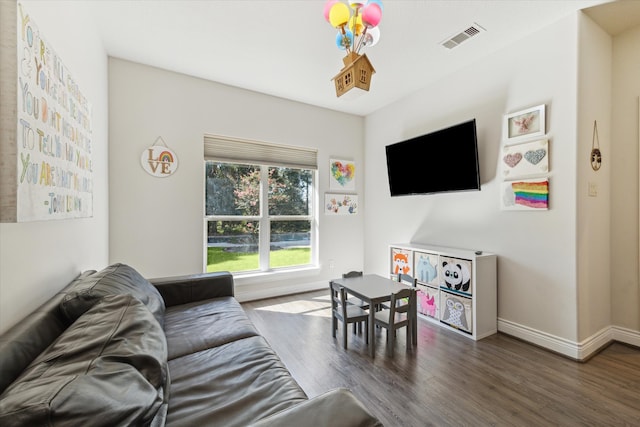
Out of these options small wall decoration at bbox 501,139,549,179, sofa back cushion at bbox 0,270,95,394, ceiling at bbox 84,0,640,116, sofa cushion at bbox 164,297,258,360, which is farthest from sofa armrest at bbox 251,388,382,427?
small wall decoration at bbox 501,139,549,179

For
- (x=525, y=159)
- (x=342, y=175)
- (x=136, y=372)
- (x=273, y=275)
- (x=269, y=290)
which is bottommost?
(x=269, y=290)

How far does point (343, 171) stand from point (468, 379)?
3042 mm

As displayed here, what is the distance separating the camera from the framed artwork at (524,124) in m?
2.36

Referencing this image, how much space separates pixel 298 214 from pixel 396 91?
212 cm

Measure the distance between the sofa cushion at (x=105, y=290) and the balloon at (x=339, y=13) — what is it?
74.5 inches

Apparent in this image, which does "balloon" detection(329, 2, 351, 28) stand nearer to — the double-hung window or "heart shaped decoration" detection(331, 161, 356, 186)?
the double-hung window

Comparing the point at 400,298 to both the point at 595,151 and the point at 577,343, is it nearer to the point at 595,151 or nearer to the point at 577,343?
the point at 577,343

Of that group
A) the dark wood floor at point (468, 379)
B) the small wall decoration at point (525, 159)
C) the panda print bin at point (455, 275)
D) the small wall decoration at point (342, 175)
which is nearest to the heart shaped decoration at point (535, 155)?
the small wall decoration at point (525, 159)

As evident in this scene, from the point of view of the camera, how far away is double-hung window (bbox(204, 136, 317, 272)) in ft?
11.3

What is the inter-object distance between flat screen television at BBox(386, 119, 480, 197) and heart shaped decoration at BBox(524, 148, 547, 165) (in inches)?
15.9

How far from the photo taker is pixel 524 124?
247 centimetres

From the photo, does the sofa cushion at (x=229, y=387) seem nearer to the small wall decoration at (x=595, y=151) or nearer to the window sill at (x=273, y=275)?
the window sill at (x=273, y=275)

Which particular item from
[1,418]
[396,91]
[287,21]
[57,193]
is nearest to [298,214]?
[396,91]

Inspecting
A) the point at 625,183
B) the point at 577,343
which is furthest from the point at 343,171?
the point at 577,343
